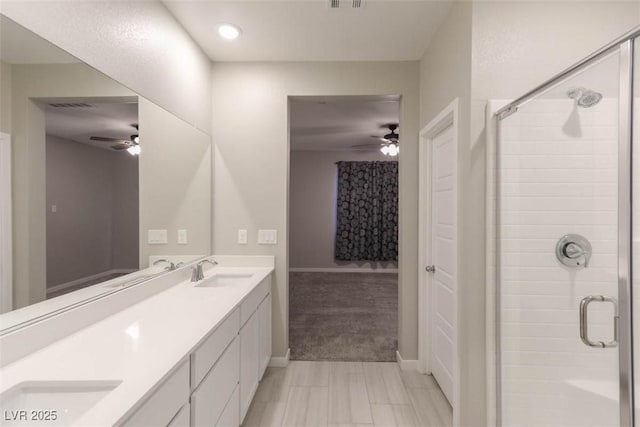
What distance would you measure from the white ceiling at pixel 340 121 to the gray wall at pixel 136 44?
863 millimetres

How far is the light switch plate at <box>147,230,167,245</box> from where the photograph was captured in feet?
6.25

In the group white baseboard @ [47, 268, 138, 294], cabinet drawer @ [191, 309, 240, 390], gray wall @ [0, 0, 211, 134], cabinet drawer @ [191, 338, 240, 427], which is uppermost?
gray wall @ [0, 0, 211, 134]

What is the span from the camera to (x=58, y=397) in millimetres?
883

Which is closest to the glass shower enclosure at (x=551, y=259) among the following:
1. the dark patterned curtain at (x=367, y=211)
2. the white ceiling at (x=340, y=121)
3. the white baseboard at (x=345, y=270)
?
the white ceiling at (x=340, y=121)

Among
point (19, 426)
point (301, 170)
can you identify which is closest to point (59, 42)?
point (19, 426)

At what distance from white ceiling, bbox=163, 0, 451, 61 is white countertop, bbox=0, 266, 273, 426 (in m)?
1.84

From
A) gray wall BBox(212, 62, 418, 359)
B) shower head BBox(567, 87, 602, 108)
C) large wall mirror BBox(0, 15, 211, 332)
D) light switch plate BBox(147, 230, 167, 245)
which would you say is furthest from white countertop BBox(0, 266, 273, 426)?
shower head BBox(567, 87, 602, 108)

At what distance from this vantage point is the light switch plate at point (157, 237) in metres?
1.91

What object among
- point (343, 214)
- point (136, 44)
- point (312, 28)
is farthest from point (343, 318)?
point (136, 44)

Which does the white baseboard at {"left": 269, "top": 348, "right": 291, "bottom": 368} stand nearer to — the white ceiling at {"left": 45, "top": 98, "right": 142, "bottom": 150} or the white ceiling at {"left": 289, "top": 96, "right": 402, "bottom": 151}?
the white ceiling at {"left": 45, "top": 98, "right": 142, "bottom": 150}

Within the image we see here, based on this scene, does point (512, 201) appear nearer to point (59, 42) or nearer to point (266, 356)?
point (266, 356)

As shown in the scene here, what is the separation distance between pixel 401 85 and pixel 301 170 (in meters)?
4.28

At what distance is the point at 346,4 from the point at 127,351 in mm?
2167

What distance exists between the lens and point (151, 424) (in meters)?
0.90
